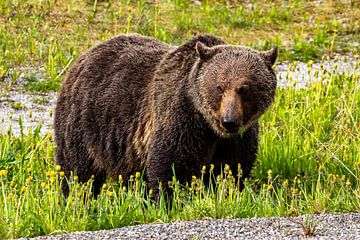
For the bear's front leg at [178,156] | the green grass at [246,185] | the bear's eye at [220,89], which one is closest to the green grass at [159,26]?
the green grass at [246,185]

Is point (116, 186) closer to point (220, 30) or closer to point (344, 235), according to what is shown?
point (344, 235)

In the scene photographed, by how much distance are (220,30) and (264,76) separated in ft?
27.9

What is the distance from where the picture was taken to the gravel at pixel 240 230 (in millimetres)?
5418

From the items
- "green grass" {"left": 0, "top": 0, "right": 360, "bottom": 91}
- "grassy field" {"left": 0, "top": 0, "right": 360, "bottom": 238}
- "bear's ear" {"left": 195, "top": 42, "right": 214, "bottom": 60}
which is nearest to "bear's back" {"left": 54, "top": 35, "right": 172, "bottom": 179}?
"grassy field" {"left": 0, "top": 0, "right": 360, "bottom": 238}

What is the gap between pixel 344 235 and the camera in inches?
215

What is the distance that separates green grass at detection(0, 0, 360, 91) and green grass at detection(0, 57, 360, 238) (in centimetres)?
374

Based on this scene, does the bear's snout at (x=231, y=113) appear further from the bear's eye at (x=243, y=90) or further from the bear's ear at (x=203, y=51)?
the bear's ear at (x=203, y=51)

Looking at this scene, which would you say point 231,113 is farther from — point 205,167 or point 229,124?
point 205,167

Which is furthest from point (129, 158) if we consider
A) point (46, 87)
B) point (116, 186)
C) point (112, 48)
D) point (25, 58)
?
point (25, 58)

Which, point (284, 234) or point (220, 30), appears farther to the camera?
point (220, 30)

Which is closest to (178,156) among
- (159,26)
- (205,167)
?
(205,167)

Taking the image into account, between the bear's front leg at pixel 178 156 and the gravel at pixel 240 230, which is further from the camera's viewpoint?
the bear's front leg at pixel 178 156

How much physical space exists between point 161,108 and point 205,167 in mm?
989

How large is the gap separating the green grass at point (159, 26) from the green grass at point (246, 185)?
3736mm
